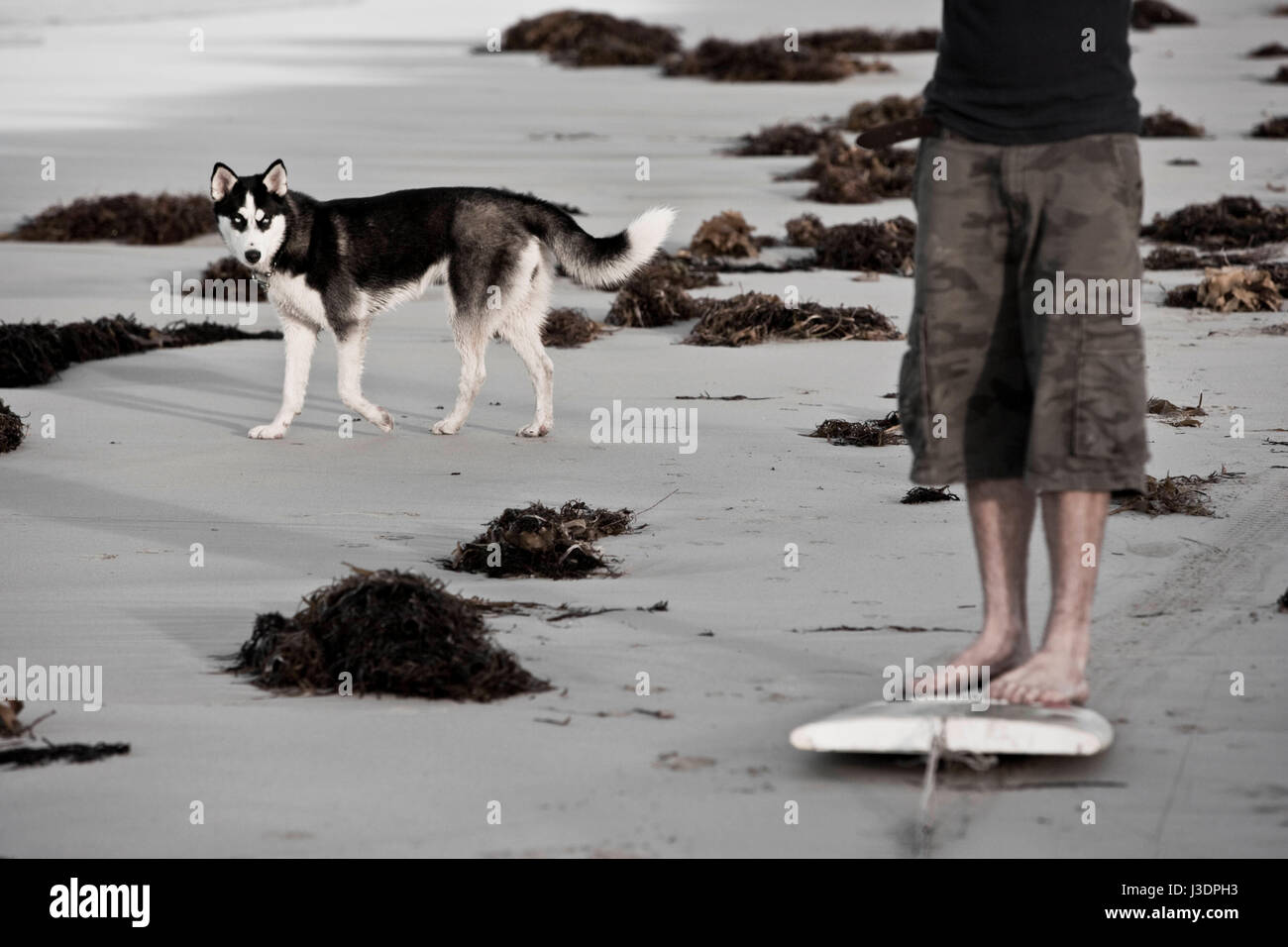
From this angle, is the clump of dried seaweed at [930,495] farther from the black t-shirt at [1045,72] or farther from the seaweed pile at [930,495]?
the black t-shirt at [1045,72]

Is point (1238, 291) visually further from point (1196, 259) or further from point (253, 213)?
point (253, 213)

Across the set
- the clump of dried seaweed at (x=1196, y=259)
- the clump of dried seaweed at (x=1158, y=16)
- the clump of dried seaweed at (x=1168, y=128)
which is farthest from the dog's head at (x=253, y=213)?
the clump of dried seaweed at (x=1158, y=16)

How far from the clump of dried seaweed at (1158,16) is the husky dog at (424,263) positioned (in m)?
28.0

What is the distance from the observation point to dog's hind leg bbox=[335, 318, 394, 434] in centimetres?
819

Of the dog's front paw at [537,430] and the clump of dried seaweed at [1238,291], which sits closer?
the dog's front paw at [537,430]

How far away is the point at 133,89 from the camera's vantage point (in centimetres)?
2612

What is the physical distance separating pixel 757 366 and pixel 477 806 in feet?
19.8

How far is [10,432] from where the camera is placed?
771cm

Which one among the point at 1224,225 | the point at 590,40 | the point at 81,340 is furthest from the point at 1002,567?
the point at 590,40

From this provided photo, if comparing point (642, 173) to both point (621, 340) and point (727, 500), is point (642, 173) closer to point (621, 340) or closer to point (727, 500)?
point (621, 340)

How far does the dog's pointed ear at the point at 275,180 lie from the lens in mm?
8180

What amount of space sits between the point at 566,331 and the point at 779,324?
4.33 ft

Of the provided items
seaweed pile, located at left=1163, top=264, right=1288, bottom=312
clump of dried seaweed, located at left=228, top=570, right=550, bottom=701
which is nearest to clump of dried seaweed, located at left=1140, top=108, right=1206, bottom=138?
seaweed pile, located at left=1163, top=264, right=1288, bottom=312

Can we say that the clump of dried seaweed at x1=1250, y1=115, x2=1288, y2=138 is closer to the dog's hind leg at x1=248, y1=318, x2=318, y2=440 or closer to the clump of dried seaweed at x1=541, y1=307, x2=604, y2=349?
the clump of dried seaweed at x1=541, y1=307, x2=604, y2=349
